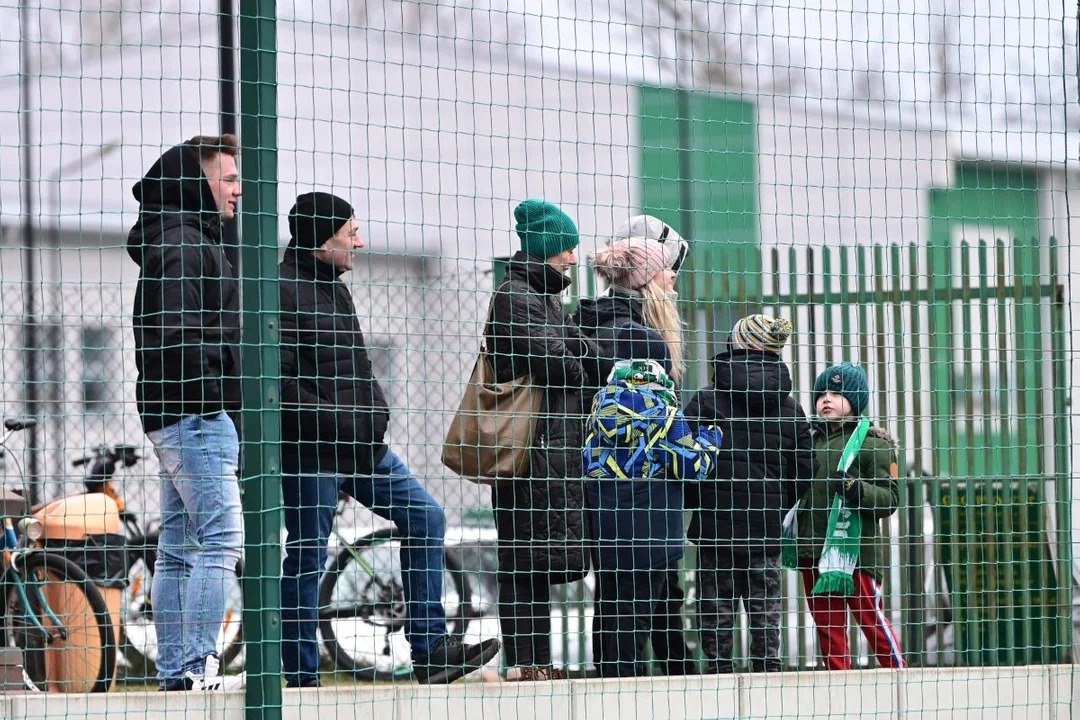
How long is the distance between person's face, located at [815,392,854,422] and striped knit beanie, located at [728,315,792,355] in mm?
394

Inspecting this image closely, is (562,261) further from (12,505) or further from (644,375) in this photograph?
(12,505)

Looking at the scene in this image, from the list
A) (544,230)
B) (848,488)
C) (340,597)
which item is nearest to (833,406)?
(848,488)

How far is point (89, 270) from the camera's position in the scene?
49.5 feet

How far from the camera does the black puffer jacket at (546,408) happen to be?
5.25m

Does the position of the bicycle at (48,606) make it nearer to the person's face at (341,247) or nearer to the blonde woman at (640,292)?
the person's face at (341,247)

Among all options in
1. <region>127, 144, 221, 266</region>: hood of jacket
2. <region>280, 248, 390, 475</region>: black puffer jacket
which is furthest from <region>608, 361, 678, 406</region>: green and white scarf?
<region>127, 144, 221, 266</region>: hood of jacket

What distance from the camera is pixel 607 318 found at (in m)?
5.63

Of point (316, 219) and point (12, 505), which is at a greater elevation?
point (316, 219)

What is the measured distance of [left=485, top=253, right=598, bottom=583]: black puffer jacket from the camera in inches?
207

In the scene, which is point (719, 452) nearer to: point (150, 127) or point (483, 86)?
point (483, 86)

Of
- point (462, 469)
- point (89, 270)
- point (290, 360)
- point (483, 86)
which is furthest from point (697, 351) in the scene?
point (483, 86)

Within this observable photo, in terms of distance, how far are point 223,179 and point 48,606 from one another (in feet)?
7.76

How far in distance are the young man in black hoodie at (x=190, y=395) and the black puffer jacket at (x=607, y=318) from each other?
1.32 meters

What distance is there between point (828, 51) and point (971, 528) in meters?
2.63
